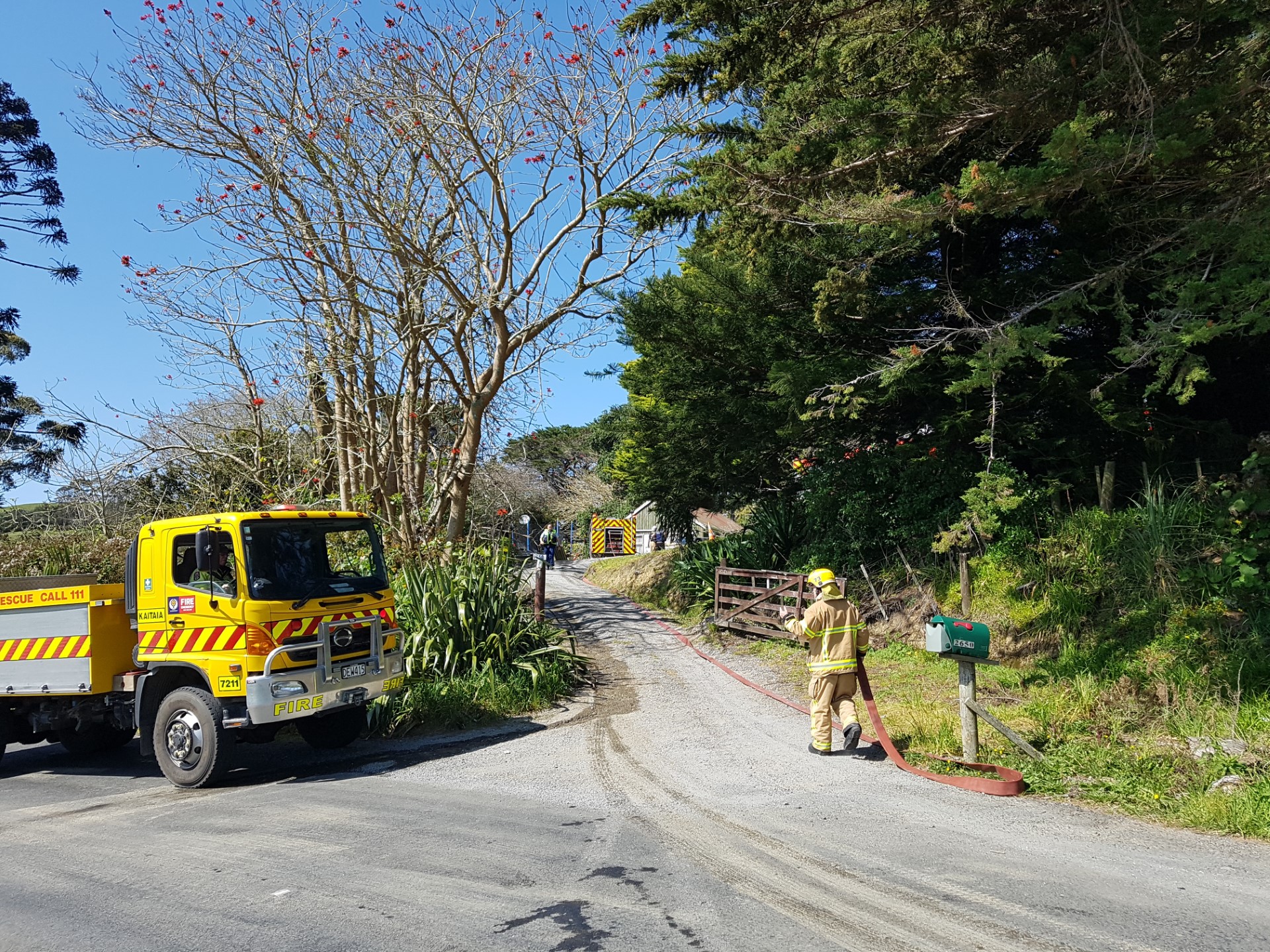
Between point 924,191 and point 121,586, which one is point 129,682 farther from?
point 924,191

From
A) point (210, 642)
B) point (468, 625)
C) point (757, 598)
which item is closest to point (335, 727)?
point (210, 642)

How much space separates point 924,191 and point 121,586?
414 inches

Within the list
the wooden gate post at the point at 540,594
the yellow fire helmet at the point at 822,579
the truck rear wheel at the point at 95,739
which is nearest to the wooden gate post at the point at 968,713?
the yellow fire helmet at the point at 822,579

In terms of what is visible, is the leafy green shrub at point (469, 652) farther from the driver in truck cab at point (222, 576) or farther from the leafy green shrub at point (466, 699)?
the driver in truck cab at point (222, 576)

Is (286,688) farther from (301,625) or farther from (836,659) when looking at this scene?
(836,659)

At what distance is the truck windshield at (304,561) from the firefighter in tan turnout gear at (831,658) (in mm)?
4387

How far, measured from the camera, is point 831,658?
7203 mm

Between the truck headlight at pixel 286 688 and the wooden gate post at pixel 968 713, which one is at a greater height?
the truck headlight at pixel 286 688

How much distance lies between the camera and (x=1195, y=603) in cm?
838

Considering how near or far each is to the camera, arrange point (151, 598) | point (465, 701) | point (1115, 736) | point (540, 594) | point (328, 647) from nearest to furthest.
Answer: point (1115, 736) < point (328, 647) < point (151, 598) < point (465, 701) < point (540, 594)

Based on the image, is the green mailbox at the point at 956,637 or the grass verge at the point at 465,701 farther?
the grass verge at the point at 465,701

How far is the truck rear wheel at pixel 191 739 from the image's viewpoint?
7199mm

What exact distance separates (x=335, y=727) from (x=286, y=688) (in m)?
1.67

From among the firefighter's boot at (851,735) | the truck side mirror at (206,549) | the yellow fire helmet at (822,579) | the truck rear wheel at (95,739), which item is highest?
the truck side mirror at (206,549)
